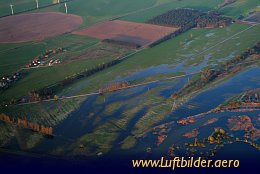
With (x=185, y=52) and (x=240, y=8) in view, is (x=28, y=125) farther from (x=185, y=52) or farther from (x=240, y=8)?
(x=240, y=8)

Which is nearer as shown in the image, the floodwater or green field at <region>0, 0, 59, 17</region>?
the floodwater

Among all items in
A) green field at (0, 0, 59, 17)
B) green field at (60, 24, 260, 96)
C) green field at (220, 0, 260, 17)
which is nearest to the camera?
green field at (60, 24, 260, 96)

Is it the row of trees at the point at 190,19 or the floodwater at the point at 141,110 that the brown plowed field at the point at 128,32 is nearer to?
the row of trees at the point at 190,19

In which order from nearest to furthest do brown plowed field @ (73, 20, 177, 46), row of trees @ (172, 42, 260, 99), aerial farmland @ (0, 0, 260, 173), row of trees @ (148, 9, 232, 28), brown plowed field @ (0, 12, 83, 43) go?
aerial farmland @ (0, 0, 260, 173)
row of trees @ (172, 42, 260, 99)
brown plowed field @ (73, 20, 177, 46)
brown plowed field @ (0, 12, 83, 43)
row of trees @ (148, 9, 232, 28)

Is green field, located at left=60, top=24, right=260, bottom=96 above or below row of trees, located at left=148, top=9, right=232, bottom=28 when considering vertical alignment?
below

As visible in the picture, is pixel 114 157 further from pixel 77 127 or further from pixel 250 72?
pixel 250 72

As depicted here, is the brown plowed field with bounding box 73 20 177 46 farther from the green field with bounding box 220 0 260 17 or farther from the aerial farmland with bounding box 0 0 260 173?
the green field with bounding box 220 0 260 17

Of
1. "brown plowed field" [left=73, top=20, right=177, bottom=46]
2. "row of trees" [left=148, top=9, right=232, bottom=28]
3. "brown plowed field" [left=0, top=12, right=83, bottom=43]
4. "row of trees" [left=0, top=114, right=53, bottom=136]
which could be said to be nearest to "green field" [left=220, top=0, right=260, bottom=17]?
"row of trees" [left=148, top=9, right=232, bottom=28]
